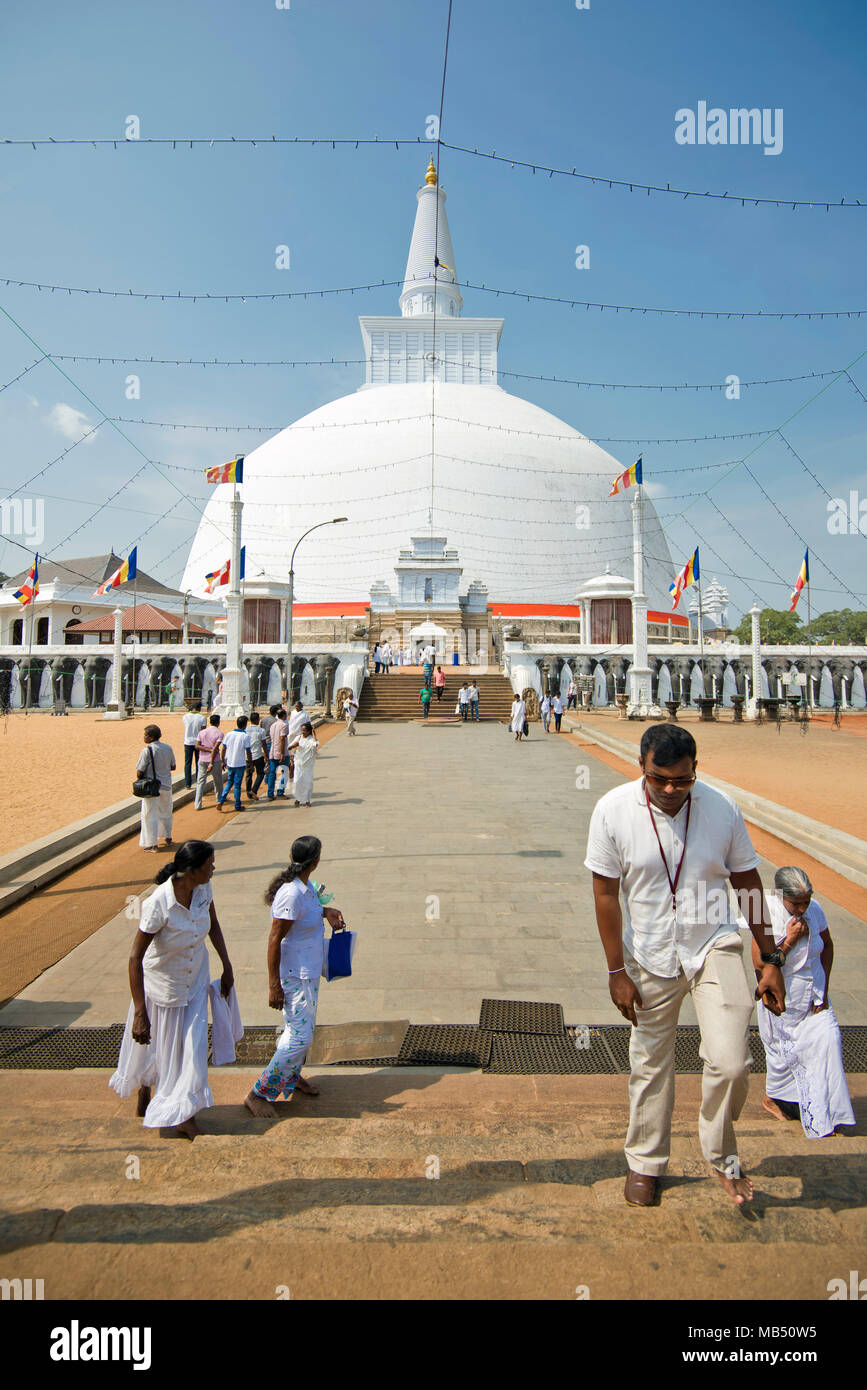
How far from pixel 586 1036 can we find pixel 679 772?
98.0 inches

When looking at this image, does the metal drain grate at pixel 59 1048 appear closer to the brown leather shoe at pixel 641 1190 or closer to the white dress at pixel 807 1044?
the brown leather shoe at pixel 641 1190

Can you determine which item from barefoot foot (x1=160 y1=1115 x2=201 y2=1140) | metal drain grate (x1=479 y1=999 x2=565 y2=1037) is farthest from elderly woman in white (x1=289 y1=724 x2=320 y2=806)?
barefoot foot (x1=160 y1=1115 x2=201 y2=1140)

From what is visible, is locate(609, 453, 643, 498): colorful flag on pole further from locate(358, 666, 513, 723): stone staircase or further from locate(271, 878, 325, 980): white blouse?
locate(271, 878, 325, 980): white blouse

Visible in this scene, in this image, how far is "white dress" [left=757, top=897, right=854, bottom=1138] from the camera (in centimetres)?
344

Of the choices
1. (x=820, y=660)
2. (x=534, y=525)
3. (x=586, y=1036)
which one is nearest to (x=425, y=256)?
(x=534, y=525)

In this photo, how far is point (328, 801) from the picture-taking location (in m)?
11.6

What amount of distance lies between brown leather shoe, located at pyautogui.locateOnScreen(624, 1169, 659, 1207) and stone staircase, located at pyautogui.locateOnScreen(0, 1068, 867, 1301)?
5 cm

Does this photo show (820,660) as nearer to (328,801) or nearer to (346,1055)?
(328,801)

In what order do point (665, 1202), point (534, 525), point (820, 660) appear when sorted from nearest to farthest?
point (665, 1202), point (820, 660), point (534, 525)

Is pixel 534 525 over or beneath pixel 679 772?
over

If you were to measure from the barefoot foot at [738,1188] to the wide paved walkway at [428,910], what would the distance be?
7.71 ft

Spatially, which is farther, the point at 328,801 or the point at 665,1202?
the point at 328,801

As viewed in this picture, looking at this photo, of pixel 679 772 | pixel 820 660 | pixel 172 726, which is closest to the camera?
pixel 679 772

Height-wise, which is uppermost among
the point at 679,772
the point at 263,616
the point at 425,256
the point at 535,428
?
the point at 425,256
